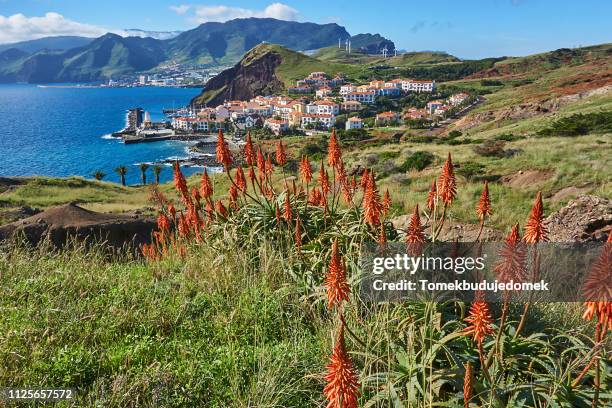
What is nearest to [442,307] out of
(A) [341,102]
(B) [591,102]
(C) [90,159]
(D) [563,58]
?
(B) [591,102]

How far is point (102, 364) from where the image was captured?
366 cm

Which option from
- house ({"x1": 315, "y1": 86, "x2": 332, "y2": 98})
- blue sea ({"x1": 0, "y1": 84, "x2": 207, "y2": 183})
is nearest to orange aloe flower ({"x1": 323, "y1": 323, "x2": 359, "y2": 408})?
blue sea ({"x1": 0, "y1": 84, "x2": 207, "y2": 183})

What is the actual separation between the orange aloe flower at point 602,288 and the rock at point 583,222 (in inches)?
268

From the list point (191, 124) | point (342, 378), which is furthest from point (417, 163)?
point (191, 124)

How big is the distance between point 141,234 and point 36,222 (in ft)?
8.91

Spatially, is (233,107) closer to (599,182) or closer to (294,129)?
(294,129)

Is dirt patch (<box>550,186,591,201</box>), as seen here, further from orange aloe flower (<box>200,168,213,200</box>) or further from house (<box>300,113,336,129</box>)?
house (<box>300,113,336,129</box>)

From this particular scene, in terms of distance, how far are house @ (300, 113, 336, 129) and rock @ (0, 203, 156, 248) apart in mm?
99871

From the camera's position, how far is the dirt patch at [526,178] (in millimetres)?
15719

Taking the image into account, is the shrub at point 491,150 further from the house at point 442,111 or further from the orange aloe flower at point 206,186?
the house at point 442,111

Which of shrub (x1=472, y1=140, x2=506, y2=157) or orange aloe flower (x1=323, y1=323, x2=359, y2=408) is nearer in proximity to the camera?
orange aloe flower (x1=323, y1=323, x2=359, y2=408)

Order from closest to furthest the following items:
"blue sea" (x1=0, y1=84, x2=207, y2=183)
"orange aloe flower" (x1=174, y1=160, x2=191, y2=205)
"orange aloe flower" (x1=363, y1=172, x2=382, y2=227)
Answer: "orange aloe flower" (x1=363, y1=172, x2=382, y2=227) < "orange aloe flower" (x1=174, y1=160, x2=191, y2=205) < "blue sea" (x1=0, y1=84, x2=207, y2=183)

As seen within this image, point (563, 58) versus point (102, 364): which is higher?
point (563, 58)

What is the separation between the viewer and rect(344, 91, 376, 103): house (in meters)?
134
